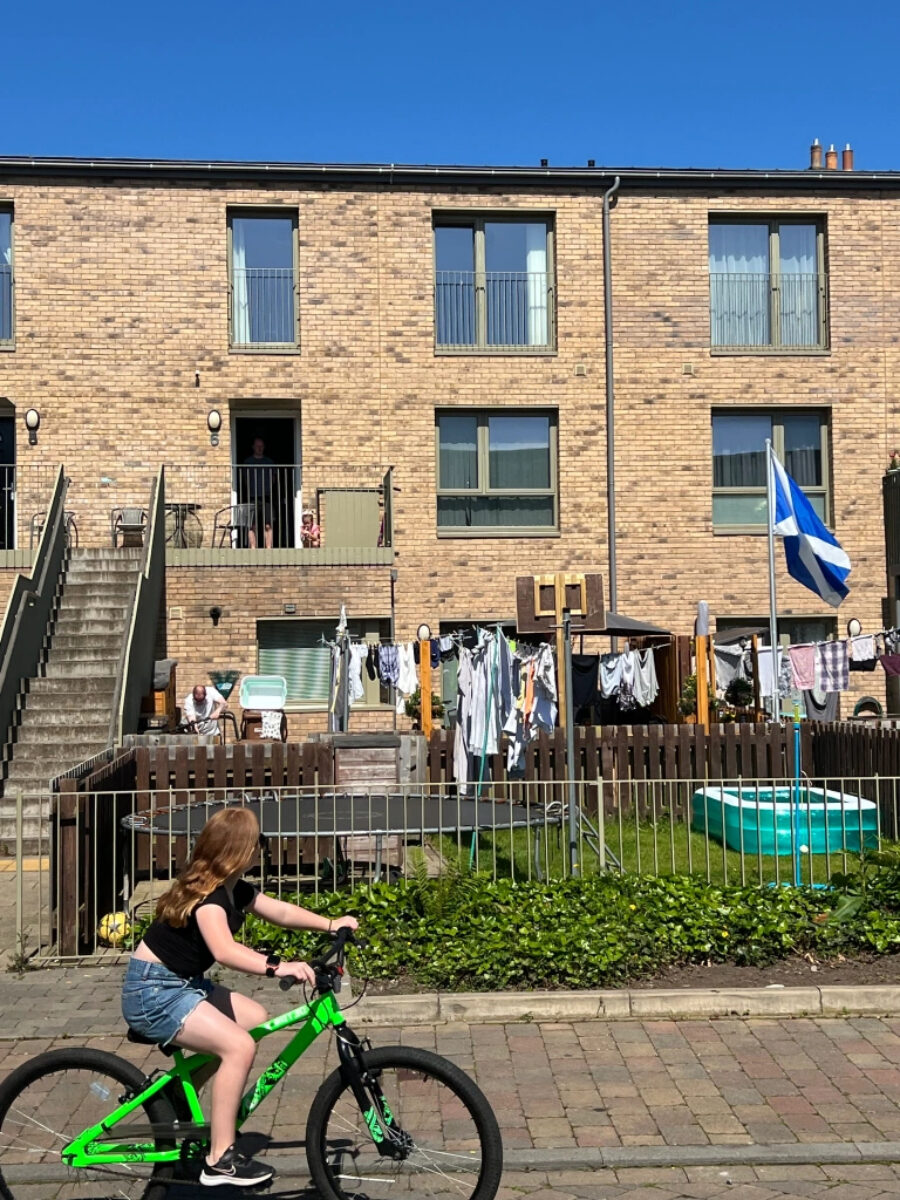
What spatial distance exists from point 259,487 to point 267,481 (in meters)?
0.16

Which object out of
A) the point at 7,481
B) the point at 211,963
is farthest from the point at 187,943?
the point at 7,481

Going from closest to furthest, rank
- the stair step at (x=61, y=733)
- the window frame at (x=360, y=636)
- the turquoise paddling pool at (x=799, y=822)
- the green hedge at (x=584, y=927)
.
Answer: the green hedge at (x=584, y=927) → the turquoise paddling pool at (x=799, y=822) → the stair step at (x=61, y=733) → the window frame at (x=360, y=636)

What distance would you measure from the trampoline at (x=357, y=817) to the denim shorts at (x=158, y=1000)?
14.1 ft

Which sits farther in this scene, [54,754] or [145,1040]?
[54,754]

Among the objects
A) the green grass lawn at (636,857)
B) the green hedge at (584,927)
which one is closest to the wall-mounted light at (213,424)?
the green grass lawn at (636,857)

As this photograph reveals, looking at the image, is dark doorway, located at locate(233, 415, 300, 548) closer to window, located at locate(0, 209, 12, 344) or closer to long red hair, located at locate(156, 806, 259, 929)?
window, located at locate(0, 209, 12, 344)

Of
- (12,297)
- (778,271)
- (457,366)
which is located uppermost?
(778,271)

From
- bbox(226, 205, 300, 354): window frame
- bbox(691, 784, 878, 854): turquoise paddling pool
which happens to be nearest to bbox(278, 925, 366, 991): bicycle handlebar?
bbox(691, 784, 878, 854): turquoise paddling pool

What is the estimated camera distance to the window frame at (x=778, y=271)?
75.5 feet

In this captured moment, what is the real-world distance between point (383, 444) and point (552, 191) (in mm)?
5068

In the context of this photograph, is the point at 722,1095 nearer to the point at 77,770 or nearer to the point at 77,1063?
the point at 77,1063

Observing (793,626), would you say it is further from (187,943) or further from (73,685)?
(187,943)

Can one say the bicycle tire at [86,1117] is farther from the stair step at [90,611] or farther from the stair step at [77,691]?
the stair step at [90,611]

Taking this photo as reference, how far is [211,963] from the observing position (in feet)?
16.7
